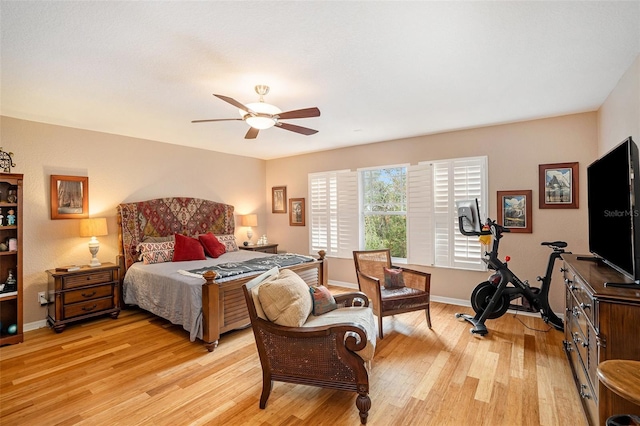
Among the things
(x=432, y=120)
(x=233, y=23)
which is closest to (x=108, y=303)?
(x=233, y=23)

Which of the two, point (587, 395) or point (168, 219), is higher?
point (168, 219)

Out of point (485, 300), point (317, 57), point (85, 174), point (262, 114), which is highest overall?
point (317, 57)

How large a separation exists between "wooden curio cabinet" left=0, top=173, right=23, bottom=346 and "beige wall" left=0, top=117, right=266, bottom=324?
18 cm

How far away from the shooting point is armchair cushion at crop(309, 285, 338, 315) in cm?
264

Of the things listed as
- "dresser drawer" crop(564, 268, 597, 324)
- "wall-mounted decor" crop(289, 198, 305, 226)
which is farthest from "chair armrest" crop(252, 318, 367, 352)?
"wall-mounted decor" crop(289, 198, 305, 226)

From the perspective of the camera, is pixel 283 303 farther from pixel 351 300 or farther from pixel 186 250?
pixel 186 250

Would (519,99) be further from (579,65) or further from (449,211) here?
(449,211)

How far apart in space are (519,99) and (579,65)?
0.74m

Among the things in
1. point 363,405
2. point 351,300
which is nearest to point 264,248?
point 351,300

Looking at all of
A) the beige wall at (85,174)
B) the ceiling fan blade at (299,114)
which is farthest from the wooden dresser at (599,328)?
the beige wall at (85,174)

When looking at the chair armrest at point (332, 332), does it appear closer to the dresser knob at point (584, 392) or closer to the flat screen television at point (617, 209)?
the dresser knob at point (584, 392)

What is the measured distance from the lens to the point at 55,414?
2.16m

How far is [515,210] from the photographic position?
398cm

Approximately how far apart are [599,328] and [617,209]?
87 centimetres
